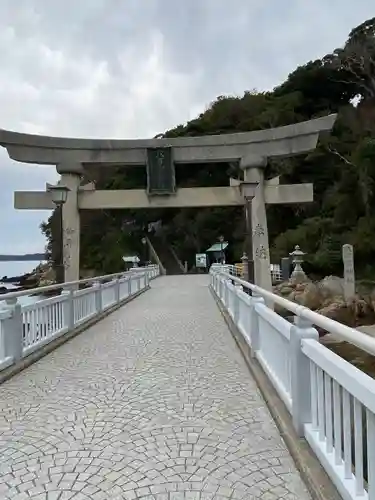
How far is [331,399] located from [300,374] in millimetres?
440

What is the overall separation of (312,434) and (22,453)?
5.58 feet

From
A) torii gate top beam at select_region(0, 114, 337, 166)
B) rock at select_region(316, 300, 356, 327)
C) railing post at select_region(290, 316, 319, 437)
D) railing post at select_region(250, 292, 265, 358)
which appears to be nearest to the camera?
railing post at select_region(290, 316, 319, 437)

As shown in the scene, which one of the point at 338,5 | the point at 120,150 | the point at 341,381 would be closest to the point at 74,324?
the point at 341,381

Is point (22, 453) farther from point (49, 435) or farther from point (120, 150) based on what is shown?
point (120, 150)

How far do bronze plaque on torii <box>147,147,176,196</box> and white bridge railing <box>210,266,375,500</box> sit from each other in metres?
11.4

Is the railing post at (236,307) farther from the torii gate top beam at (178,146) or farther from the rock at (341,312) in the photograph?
the torii gate top beam at (178,146)

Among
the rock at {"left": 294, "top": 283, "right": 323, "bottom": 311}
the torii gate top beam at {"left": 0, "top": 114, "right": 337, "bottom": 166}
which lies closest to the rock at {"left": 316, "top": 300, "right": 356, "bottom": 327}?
the rock at {"left": 294, "top": 283, "right": 323, "bottom": 311}

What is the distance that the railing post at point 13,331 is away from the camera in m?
4.90

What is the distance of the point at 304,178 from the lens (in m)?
29.7

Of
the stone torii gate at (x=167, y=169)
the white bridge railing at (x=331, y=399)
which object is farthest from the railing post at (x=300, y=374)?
the stone torii gate at (x=167, y=169)

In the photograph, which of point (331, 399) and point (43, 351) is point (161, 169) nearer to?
point (43, 351)

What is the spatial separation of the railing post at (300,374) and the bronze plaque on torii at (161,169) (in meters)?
12.1

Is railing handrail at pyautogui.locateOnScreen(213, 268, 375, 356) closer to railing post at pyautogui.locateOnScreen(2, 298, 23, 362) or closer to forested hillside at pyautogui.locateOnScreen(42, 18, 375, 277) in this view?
railing post at pyautogui.locateOnScreen(2, 298, 23, 362)

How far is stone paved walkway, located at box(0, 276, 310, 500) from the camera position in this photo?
2338 mm
